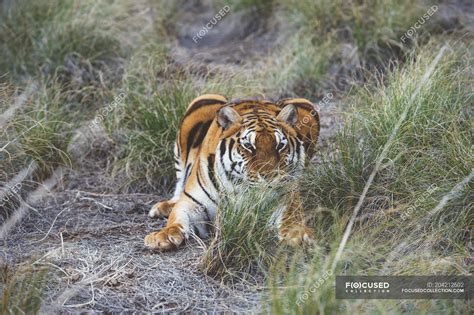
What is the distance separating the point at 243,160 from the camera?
17.8 ft

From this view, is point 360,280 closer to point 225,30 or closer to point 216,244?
point 216,244

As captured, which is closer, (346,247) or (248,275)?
(346,247)

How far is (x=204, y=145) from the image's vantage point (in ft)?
19.6

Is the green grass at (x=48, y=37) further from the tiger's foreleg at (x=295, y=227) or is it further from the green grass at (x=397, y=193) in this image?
the tiger's foreleg at (x=295, y=227)

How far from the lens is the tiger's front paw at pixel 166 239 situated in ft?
17.9

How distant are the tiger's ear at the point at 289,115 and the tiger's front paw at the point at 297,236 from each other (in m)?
0.81

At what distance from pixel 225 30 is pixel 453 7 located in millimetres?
2873

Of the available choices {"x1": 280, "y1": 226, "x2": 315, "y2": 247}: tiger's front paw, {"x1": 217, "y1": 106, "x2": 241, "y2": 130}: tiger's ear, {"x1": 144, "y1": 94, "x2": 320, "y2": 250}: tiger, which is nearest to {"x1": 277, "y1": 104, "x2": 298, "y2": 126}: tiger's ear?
{"x1": 144, "y1": 94, "x2": 320, "y2": 250}: tiger

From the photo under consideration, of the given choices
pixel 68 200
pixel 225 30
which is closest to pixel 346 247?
pixel 68 200

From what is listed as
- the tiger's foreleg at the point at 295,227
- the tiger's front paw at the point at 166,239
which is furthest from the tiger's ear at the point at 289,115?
the tiger's front paw at the point at 166,239

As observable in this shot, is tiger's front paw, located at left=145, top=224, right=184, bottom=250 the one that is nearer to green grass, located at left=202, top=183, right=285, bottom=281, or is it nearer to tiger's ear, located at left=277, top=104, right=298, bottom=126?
green grass, located at left=202, top=183, right=285, bottom=281

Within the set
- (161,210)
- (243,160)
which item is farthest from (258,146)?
(161,210)

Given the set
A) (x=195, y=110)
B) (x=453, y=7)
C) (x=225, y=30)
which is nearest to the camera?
(x=195, y=110)

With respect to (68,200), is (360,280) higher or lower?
lower
